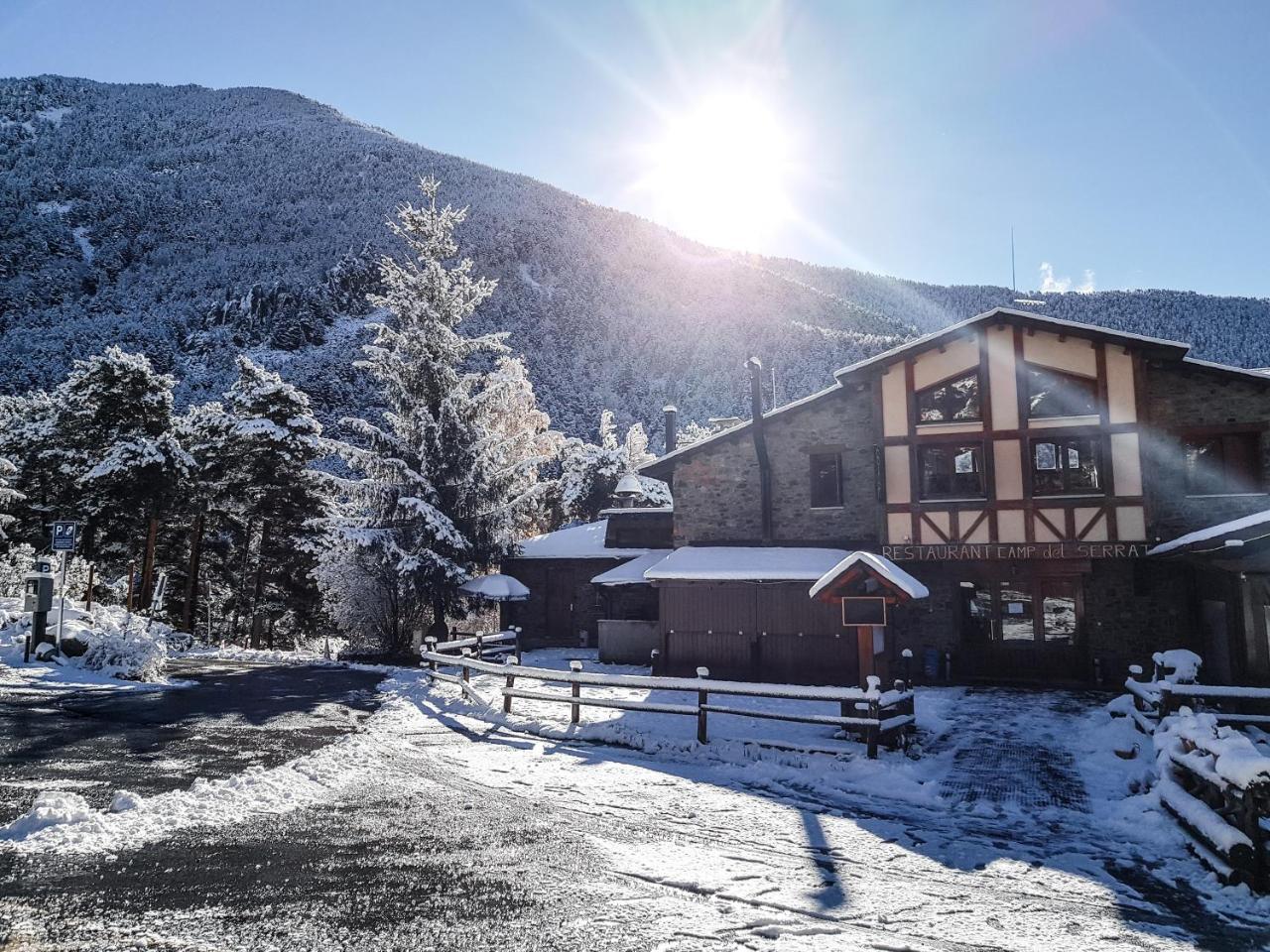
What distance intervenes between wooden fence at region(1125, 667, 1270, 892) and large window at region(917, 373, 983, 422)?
33.8ft

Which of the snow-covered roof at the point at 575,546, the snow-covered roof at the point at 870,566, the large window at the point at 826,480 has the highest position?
the large window at the point at 826,480

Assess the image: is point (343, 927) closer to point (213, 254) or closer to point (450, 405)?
point (450, 405)

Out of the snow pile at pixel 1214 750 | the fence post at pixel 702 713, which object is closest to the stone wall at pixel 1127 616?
the fence post at pixel 702 713

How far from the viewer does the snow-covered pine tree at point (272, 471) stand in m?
31.6

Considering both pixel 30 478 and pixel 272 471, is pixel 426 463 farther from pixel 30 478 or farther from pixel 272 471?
pixel 30 478

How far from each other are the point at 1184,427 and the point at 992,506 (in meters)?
4.58

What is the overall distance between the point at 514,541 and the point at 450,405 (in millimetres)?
5305

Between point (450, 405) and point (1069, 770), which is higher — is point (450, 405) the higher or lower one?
the higher one

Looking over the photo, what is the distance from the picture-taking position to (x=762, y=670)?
19.0 metres

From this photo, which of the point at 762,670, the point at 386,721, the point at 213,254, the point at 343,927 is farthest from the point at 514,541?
the point at 213,254

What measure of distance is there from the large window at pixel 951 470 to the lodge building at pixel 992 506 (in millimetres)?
36

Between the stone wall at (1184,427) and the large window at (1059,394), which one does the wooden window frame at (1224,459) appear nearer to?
the stone wall at (1184,427)

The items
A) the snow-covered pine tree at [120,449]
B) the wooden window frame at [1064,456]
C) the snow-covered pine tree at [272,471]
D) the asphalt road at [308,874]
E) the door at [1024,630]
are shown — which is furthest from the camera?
the snow-covered pine tree at [272,471]

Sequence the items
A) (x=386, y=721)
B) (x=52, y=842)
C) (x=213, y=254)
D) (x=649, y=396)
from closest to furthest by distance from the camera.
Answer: (x=52, y=842) < (x=386, y=721) < (x=649, y=396) < (x=213, y=254)
